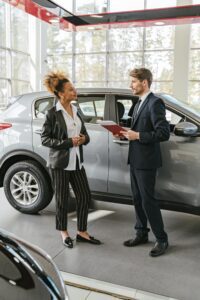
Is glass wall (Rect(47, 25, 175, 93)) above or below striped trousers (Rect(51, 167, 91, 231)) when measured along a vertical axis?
above

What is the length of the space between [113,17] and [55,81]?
6.67 m

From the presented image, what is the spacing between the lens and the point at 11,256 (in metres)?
1.56

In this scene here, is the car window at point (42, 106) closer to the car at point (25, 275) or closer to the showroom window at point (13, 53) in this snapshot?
the car at point (25, 275)

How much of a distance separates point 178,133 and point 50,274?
1876 mm

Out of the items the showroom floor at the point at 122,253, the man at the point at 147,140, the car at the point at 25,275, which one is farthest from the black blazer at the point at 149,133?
the car at the point at 25,275

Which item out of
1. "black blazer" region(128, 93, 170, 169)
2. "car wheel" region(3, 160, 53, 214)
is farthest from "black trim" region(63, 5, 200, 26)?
"black blazer" region(128, 93, 170, 169)

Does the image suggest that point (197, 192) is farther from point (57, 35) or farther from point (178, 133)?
point (57, 35)

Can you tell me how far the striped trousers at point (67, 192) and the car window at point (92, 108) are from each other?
0.71 m

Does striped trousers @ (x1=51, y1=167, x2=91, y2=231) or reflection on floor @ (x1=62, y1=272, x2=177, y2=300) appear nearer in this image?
reflection on floor @ (x1=62, y1=272, x2=177, y2=300)

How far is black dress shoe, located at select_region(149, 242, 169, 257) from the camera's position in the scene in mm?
2992

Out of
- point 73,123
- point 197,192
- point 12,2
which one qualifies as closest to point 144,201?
point 197,192

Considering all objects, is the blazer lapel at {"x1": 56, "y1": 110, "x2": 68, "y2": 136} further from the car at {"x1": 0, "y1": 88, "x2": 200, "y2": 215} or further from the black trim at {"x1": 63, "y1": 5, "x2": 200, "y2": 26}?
the black trim at {"x1": 63, "y1": 5, "x2": 200, "y2": 26}

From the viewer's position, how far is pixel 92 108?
367cm

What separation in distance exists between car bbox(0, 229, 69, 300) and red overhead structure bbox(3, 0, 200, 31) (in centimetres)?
682
